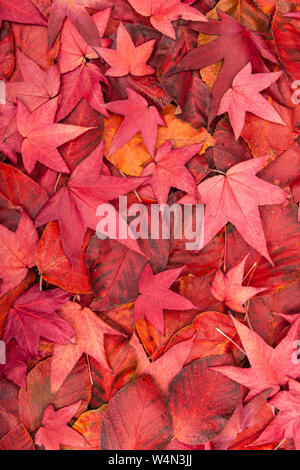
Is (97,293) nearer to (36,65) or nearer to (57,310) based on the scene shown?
(57,310)

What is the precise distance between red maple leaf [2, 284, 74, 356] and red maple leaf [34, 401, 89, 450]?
0.10m

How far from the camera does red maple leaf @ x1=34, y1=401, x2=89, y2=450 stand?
1.83 feet

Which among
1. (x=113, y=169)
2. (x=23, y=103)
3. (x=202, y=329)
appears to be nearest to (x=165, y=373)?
(x=202, y=329)

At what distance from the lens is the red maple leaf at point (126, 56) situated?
51 cm

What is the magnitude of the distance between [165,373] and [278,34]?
1.64 ft

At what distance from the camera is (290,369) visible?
1.83 ft

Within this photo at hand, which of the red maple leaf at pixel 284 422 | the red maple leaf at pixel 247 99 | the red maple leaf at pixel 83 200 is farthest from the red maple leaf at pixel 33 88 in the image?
the red maple leaf at pixel 284 422

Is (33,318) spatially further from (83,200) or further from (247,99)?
(247,99)

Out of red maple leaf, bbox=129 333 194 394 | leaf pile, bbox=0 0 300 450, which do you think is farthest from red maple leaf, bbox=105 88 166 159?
red maple leaf, bbox=129 333 194 394

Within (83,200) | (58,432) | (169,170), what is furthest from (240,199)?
(58,432)

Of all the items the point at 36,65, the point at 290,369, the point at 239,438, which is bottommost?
the point at 239,438

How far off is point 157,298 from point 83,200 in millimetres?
170

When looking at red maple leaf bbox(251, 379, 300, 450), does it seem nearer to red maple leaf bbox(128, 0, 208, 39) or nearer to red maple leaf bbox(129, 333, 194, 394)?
red maple leaf bbox(129, 333, 194, 394)

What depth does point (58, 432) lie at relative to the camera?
0.56 metres
